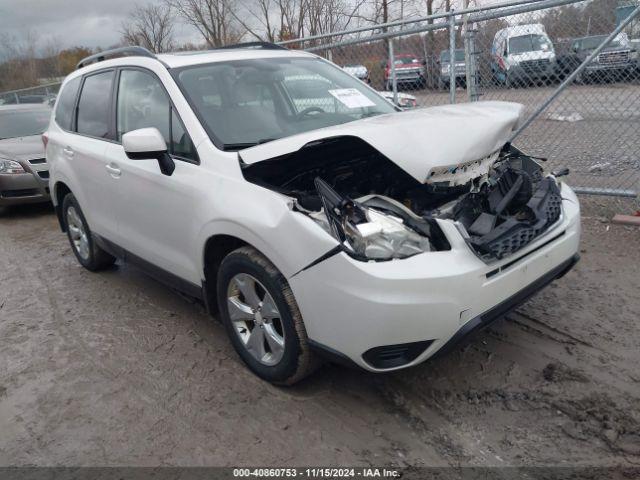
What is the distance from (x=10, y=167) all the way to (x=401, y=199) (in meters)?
6.81

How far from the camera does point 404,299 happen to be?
2.50 metres

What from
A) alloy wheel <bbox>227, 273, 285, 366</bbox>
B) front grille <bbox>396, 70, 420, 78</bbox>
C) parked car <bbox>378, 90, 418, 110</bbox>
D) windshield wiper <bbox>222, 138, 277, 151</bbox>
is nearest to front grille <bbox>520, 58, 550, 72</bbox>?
front grille <bbox>396, 70, 420, 78</bbox>

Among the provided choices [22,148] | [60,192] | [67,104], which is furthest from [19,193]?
[67,104]

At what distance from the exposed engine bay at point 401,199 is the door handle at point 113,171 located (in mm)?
1467

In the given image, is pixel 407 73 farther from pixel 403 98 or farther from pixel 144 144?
pixel 144 144

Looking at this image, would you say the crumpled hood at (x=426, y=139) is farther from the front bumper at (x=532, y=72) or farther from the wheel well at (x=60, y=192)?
the wheel well at (x=60, y=192)

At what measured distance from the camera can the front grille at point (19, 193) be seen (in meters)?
7.96

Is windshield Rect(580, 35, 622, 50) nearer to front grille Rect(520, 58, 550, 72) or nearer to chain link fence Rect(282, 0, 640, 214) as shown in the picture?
chain link fence Rect(282, 0, 640, 214)

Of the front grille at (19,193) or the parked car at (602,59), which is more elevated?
the parked car at (602,59)

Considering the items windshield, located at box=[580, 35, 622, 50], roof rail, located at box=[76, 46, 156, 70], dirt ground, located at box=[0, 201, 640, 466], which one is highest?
roof rail, located at box=[76, 46, 156, 70]

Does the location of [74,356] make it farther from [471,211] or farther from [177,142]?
[471,211]

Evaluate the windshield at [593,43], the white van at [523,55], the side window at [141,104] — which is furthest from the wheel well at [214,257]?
the windshield at [593,43]

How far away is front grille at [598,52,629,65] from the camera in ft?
17.1

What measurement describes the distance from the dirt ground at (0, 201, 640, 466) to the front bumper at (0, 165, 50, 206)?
160 inches
